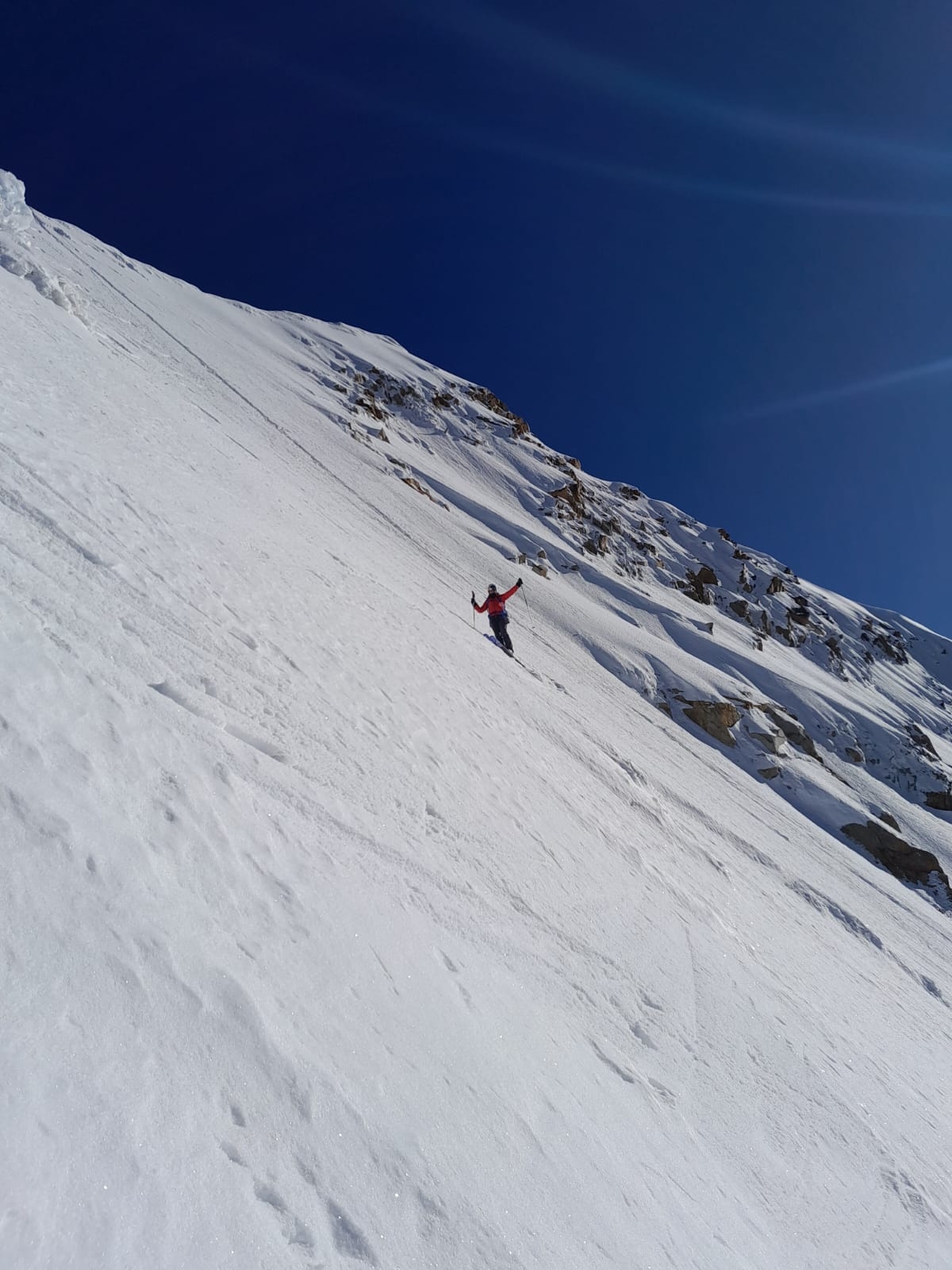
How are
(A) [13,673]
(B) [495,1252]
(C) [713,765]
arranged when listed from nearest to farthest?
1. (B) [495,1252]
2. (A) [13,673]
3. (C) [713,765]

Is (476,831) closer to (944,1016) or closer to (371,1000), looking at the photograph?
(371,1000)

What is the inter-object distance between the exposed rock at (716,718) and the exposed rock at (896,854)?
409 cm

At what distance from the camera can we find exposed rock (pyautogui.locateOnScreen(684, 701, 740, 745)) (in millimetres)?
19984

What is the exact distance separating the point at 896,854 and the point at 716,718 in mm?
6021

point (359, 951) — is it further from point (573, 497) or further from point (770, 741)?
point (573, 497)

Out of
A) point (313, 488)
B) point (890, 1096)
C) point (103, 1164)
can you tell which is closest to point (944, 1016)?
point (890, 1096)

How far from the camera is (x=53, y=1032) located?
2121mm

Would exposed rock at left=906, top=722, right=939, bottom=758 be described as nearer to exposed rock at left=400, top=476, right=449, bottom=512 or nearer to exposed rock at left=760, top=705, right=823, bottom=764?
exposed rock at left=760, top=705, right=823, bottom=764

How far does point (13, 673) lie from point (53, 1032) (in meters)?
2.05

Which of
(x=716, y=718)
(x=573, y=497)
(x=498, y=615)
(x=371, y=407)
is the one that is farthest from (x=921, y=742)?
(x=371, y=407)

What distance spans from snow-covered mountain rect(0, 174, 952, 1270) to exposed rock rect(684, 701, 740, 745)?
7422 millimetres

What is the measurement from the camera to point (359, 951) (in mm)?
3320

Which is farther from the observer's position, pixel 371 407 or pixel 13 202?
pixel 371 407

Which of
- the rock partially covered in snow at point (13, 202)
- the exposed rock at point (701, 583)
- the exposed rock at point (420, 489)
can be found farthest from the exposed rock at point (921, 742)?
the rock partially covered in snow at point (13, 202)
